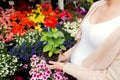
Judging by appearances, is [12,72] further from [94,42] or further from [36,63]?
[94,42]

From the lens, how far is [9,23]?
351 cm

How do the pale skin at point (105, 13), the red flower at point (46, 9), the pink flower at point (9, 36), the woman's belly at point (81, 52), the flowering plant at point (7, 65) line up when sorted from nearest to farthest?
the pale skin at point (105, 13)
the woman's belly at point (81, 52)
the flowering plant at point (7, 65)
the pink flower at point (9, 36)
the red flower at point (46, 9)

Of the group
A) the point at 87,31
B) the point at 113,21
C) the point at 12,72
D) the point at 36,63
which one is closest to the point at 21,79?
the point at 12,72

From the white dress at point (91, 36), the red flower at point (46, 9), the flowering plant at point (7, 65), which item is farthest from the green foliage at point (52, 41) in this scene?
the red flower at point (46, 9)

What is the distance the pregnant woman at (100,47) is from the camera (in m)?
1.54

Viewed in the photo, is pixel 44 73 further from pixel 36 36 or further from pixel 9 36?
pixel 9 36

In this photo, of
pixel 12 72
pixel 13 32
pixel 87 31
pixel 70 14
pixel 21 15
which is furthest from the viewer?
pixel 70 14

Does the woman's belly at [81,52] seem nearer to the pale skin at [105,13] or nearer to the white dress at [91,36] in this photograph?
the white dress at [91,36]

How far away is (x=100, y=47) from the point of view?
63.0 inches

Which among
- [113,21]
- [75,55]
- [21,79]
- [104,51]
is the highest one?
[113,21]

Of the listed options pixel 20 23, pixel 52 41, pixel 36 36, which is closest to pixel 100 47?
pixel 52 41

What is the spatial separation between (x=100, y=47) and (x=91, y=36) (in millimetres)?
117

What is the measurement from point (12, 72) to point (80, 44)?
1.11 m

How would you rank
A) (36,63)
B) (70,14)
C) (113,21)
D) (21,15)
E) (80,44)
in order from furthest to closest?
(70,14)
(21,15)
(36,63)
(80,44)
(113,21)
